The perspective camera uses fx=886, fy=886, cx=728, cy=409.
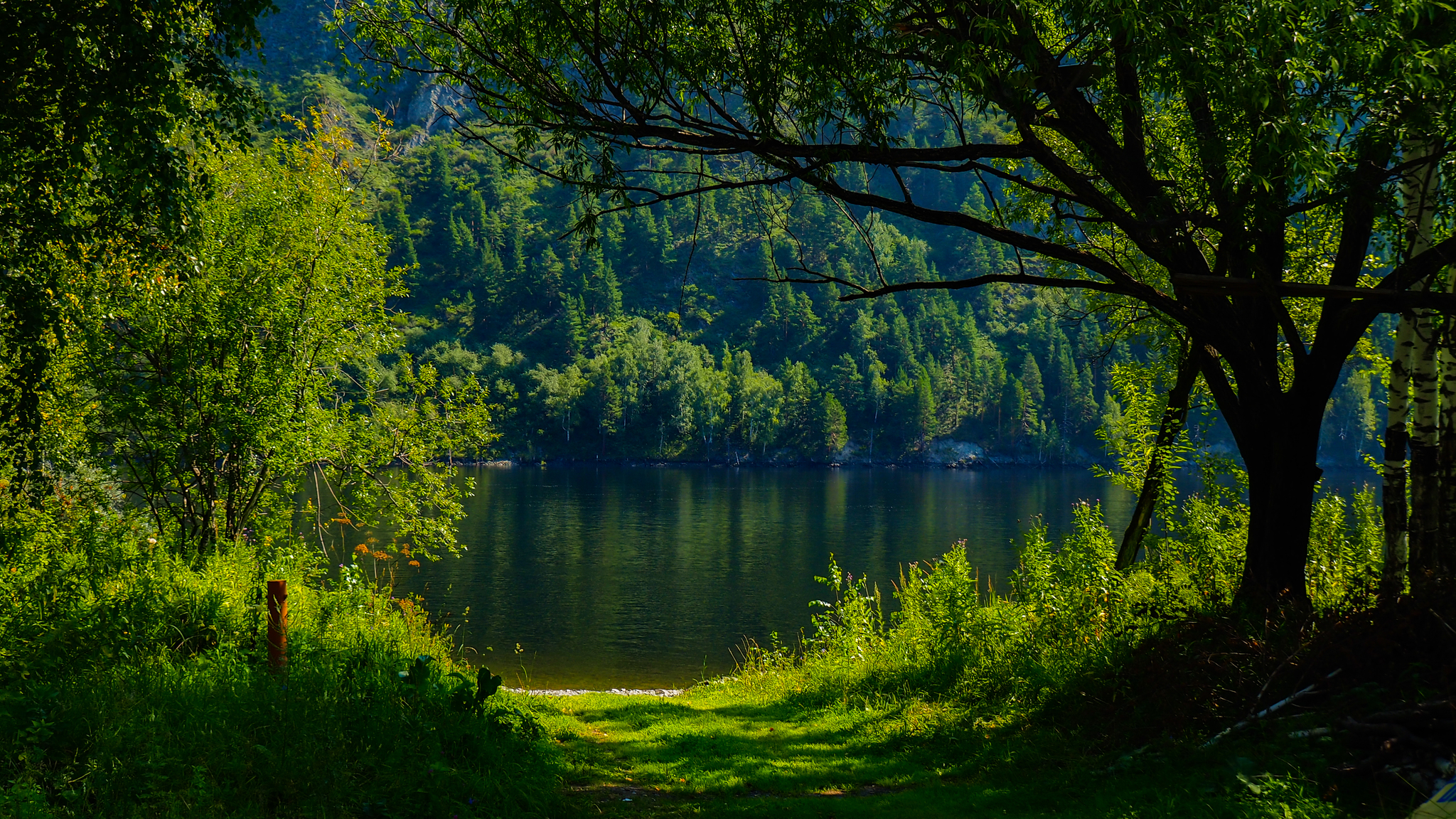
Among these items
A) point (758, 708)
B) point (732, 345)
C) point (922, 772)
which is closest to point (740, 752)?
point (922, 772)

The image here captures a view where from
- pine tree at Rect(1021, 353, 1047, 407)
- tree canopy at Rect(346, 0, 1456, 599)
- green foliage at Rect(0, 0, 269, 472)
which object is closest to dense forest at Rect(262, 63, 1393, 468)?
pine tree at Rect(1021, 353, 1047, 407)

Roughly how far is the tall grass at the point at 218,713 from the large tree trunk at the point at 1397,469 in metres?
6.09

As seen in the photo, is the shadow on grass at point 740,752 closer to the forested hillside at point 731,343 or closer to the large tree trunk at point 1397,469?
the large tree trunk at point 1397,469

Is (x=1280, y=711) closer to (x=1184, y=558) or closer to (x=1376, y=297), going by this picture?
(x=1376, y=297)

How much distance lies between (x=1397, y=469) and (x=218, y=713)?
8.11 m

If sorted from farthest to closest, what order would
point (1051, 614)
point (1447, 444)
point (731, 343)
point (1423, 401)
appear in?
point (731, 343) → point (1051, 614) → point (1423, 401) → point (1447, 444)

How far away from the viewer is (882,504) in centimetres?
6147

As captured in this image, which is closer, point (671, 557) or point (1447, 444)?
point (1447, 444)

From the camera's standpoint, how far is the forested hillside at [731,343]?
110000 mm

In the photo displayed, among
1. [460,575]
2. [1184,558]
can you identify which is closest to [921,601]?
[1184,558]

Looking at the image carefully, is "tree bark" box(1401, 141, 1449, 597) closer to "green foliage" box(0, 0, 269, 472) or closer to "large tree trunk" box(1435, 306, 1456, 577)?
"large tree trunk" box(1435, 306, 1456, 577)

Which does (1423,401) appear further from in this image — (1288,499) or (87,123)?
(87,123)

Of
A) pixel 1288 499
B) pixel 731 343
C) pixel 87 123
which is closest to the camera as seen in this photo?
pixel 87 123

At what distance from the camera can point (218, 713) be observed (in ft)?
17.8
